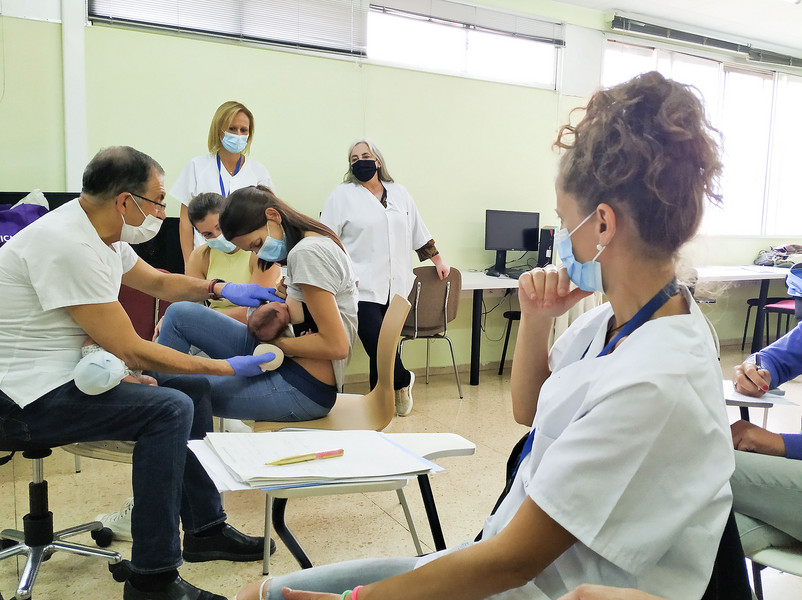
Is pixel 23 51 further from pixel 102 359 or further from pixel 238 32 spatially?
pixel 102 359

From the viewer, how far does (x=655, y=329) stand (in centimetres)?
77

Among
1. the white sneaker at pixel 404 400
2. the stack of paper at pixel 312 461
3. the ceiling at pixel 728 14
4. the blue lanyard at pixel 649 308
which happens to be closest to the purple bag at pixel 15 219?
the white sneaker at pixel 404 400

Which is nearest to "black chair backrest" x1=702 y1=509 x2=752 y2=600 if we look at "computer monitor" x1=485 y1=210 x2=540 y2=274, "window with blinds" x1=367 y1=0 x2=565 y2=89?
"computer monitor" x1=485 y1=210 x2=540 y2=274

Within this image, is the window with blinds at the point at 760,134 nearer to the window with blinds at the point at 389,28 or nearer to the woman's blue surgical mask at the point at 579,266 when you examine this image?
the window with blinds at the point at 389,28

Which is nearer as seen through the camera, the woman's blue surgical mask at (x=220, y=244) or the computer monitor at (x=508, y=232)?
the woman's blue surgical mask at (x=220, y=244)

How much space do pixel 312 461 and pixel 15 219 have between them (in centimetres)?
230

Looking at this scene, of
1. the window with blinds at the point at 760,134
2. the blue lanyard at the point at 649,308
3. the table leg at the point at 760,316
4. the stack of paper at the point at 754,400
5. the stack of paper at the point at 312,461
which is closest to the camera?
the blue lanyard at the point at 649,308

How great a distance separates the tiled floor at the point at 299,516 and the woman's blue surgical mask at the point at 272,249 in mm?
932

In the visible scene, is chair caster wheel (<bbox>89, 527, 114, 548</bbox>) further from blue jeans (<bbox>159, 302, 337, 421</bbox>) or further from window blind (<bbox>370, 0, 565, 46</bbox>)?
window blind (<bbox>370, 0, 565, 46</bbox>)

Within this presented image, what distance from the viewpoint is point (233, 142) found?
3.37 m

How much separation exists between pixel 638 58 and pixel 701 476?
5.61 m

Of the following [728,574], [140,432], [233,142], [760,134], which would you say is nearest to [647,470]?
[728,574]

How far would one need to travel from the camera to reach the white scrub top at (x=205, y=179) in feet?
11.3

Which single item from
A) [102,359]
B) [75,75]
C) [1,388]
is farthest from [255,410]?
[75,75]
